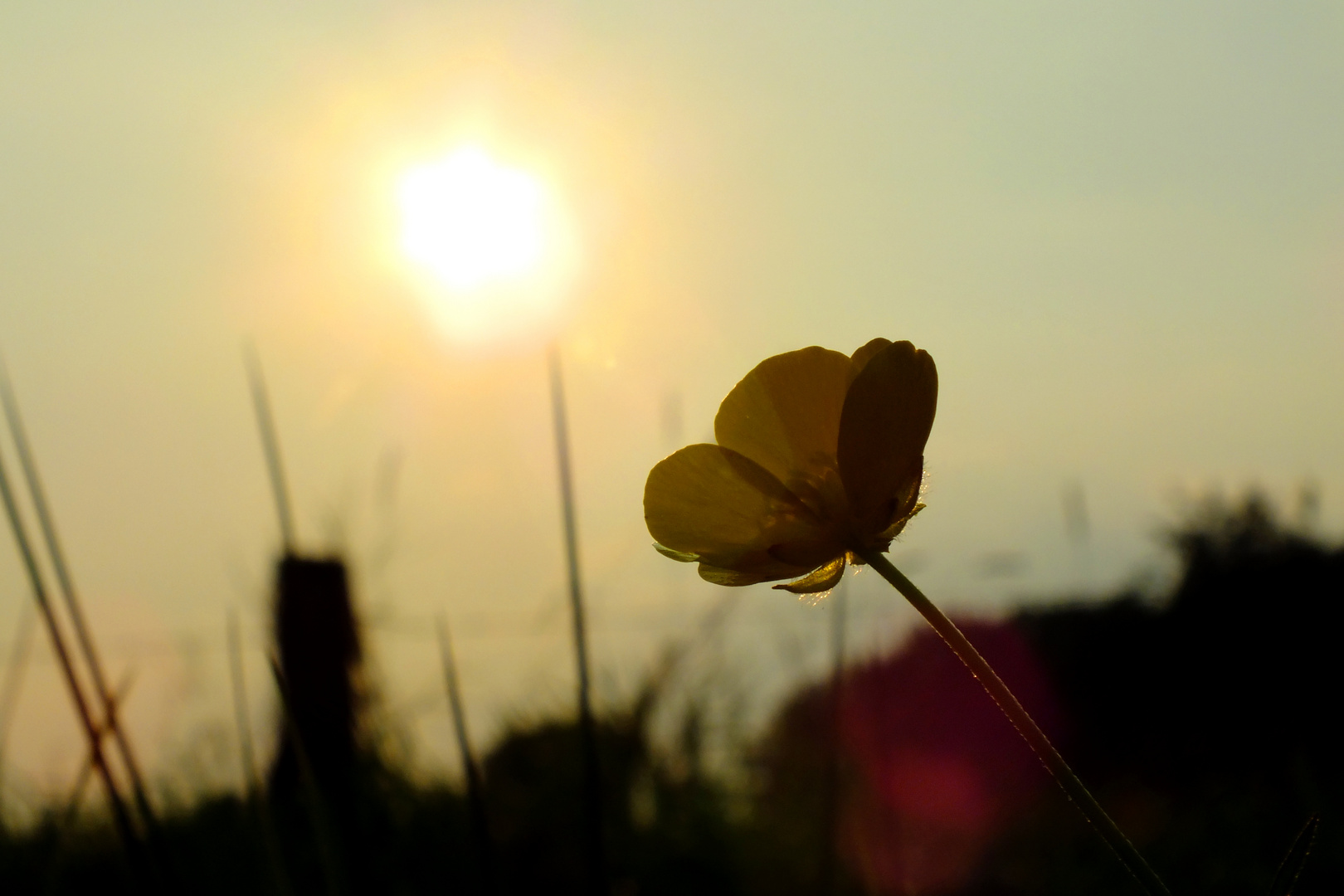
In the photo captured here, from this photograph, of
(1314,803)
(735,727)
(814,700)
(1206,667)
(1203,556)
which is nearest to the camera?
(1314,803)

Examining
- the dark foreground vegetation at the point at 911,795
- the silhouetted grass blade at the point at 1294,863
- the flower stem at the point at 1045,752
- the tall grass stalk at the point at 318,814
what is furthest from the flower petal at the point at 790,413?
the dark foreground vegetation at the point at 911,795

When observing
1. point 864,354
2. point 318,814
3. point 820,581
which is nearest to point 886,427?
point 864,354

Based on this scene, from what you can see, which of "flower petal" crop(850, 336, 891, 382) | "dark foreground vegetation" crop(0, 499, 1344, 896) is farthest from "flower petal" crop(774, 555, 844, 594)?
"dark foreground vegetation" crop(0, 499, 1344, 896)

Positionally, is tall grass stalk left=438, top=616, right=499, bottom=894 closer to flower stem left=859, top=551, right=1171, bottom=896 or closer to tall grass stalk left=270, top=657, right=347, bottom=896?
tall grass stalk left=270, top=657, right=347, bottom=896

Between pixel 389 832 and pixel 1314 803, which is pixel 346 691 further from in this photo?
pixel 1314 803

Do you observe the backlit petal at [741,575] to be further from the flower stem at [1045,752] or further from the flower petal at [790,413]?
the flower stem at [1045,752]

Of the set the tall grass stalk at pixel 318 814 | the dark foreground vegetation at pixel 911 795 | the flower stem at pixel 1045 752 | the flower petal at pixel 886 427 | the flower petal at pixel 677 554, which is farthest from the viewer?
the dark foreground vegetation at pixel 911 795

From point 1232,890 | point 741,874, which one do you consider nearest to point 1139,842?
point 1232,890
